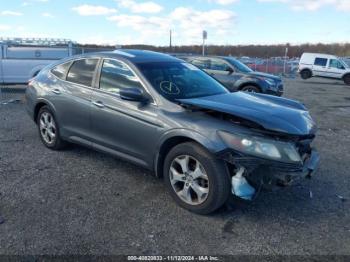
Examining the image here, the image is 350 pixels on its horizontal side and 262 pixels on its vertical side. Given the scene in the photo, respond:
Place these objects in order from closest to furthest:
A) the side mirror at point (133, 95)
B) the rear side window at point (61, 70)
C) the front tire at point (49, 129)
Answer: the side mirror at point (133, 95), the rear side window at point (61, 70), the front tire at point (49, 129)

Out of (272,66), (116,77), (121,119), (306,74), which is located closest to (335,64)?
(306,74)

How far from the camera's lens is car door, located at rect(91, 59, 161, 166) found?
13.5ft

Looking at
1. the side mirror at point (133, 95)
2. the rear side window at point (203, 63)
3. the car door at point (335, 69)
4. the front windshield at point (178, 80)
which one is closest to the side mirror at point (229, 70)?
the rear side window at point (203, 63)

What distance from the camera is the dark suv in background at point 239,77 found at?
1116 centimetres

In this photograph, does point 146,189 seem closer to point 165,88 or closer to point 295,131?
point 165,88

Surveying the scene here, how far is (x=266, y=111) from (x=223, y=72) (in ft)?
26.7

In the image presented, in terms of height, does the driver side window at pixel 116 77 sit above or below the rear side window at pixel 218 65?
above

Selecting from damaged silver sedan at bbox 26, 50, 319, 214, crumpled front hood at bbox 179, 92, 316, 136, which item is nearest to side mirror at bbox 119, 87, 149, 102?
damaged silver sedan at bbox 26, 50, 319, 214

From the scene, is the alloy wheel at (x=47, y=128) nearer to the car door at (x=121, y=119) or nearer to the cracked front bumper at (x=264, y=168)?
the car door at (x=121, y=119)

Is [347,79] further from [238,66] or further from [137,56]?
[137,56]

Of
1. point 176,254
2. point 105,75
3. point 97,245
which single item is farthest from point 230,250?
point 105,75

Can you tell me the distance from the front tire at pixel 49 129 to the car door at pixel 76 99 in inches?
9.1

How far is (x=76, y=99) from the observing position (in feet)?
16.5

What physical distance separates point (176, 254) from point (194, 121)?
4.52 feet
